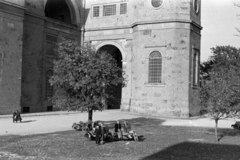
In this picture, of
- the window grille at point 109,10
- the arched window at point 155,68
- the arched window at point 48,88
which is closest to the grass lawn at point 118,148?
the arched window at point 155,68

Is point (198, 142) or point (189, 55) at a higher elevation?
point (189, 55)

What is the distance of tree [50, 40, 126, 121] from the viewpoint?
16641 mm

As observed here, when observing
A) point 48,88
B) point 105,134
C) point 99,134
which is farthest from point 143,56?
point 99,134

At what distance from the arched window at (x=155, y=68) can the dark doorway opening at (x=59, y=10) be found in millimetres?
12147

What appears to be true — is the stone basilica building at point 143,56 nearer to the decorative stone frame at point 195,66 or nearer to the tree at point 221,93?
the decorative stone frame at point 195,66

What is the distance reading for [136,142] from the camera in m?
14.6

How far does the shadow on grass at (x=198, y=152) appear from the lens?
11637 mm

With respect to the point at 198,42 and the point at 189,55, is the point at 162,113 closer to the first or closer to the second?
the point at 189,55

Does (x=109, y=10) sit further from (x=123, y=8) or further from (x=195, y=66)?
(x=195, y=66)

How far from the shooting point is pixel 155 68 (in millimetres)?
30562

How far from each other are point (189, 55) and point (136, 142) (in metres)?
17.1

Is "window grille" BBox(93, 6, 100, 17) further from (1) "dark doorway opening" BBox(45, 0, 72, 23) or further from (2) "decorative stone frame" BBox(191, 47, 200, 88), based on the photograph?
(2) "decorative stone frame" BBox(191, 47, 200, 88)

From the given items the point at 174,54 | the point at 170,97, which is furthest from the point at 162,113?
the point at 174,54

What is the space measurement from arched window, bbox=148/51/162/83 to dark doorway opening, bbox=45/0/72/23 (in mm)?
12147
